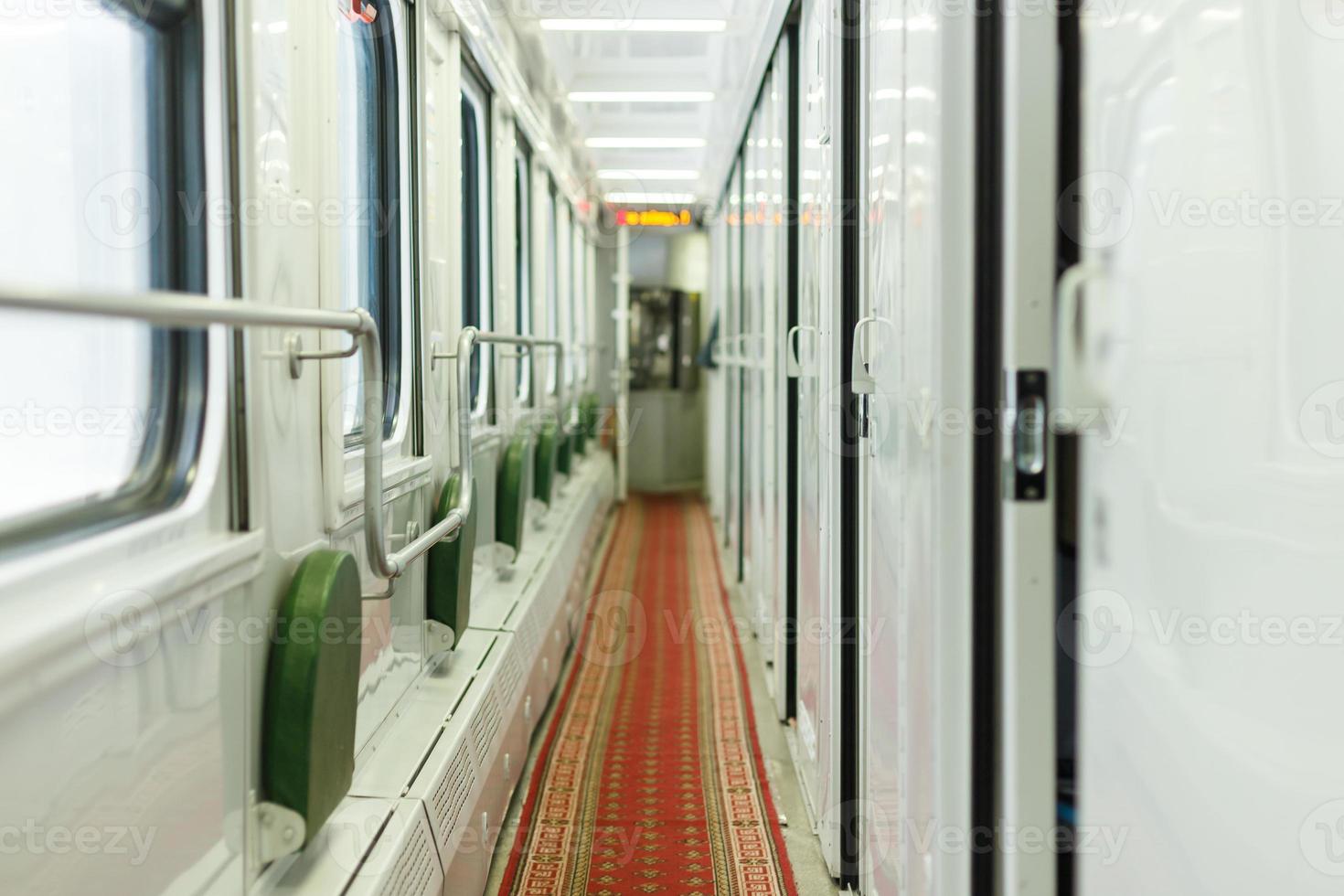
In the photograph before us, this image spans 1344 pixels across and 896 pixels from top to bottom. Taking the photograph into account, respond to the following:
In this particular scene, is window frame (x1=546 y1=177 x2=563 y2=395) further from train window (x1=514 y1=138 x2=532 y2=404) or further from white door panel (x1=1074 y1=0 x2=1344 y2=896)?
white door panel (x1=1074 y1=0 x2=1344 y2=896)

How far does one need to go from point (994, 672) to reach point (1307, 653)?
2.38ft

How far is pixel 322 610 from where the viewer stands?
1737 mm

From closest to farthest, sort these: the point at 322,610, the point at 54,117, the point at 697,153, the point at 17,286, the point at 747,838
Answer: the point at 17,286
the point at 54,117
the point at 322,610
the point at 747,838
the point at 697,153

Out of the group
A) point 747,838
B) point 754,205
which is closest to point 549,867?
point 747,838

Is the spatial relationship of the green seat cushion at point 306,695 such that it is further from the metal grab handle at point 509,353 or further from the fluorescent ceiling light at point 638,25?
the fluorescent ceiling light at point 638,25

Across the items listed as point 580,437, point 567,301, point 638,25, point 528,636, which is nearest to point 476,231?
point 638,25

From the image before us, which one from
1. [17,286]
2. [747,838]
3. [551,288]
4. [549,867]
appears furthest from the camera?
[551,288]

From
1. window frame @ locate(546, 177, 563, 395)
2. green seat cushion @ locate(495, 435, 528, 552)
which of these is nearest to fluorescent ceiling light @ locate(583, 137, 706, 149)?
window frame @ locate(546, 177, 563, 395)

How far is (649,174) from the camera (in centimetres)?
859

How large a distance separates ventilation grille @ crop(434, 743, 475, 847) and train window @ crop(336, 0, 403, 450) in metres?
0.75

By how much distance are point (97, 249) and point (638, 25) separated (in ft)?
11.0

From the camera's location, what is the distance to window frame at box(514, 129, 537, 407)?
549 centimetres

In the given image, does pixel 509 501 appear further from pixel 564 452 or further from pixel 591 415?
pixel 591 415

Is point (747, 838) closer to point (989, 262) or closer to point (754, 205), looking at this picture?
point (989, 262)
